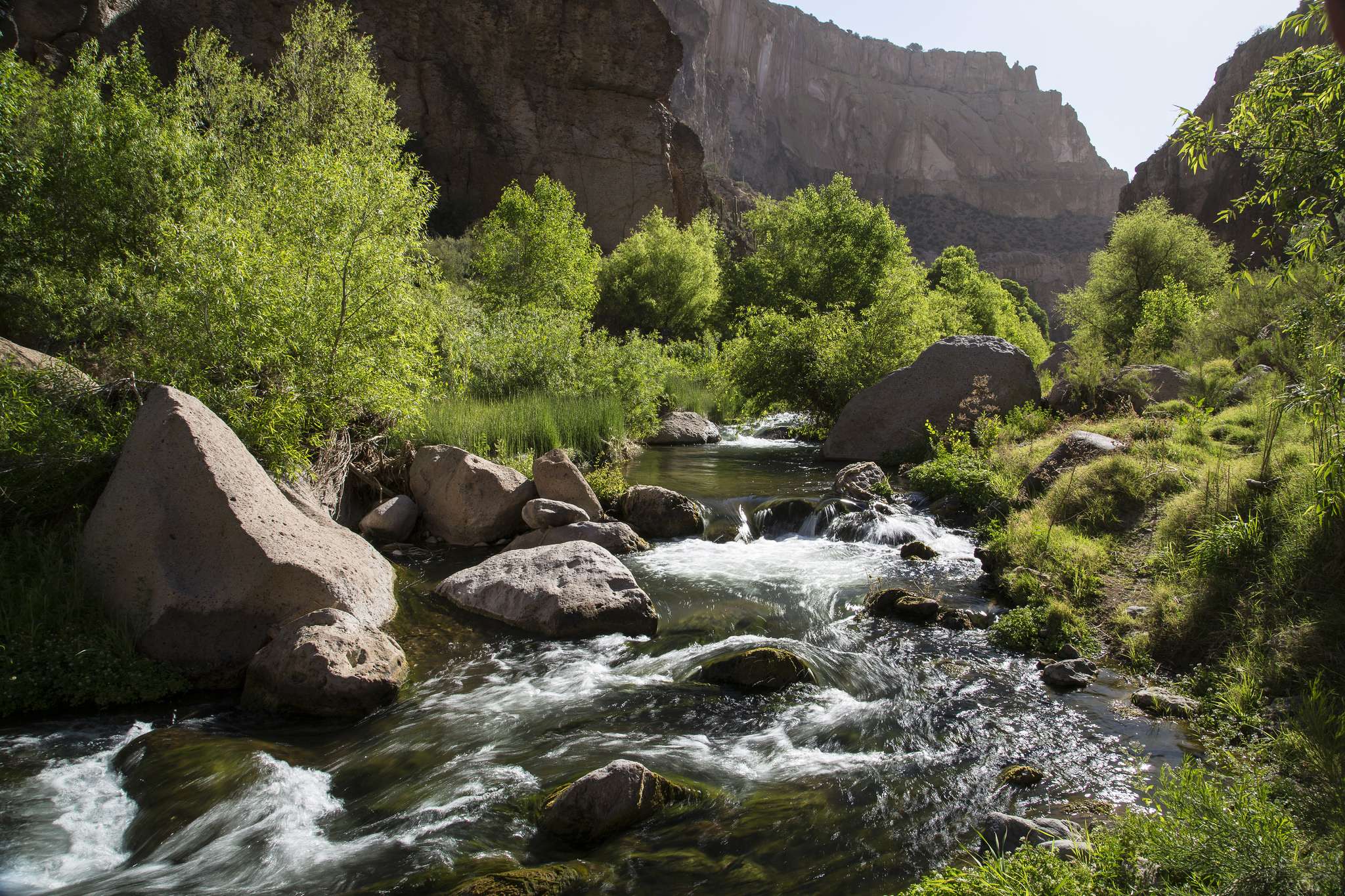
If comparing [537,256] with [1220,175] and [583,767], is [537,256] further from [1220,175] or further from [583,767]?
[1220,175]

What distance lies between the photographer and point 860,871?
4391mm

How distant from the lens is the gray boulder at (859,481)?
1317cm

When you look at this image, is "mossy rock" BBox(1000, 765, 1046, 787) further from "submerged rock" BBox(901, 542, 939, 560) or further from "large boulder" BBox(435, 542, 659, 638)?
"submerged rock" BBox(901, 542, 939, 560)

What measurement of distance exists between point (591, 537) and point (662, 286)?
107 ft

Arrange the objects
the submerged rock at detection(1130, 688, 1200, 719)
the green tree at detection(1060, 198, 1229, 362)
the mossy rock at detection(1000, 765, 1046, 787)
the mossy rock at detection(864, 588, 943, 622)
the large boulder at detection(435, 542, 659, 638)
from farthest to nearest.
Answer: the green tree at detection(1060, 198, 1229, 362) < the mossy rock at detection(864, 588, 943, 622) < the large boulder at detection(435, 542, 659, 638) < the submerged rock at detection(1130, 688, 1200, 719) < the mossy rock at detection(1000, 765, 1046, 787)

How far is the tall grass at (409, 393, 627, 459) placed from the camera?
1324cm

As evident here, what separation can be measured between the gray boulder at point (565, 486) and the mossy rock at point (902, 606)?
464cm

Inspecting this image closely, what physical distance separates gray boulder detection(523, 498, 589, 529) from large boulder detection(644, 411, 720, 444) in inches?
414

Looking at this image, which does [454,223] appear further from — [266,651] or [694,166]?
[266,651]

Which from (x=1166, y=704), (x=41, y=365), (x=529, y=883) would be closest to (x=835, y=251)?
(x=1166, y=704)

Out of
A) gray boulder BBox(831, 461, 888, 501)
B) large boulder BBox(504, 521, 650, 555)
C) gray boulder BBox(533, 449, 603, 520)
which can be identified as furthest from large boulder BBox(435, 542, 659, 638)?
gray boulder BBox(831, 461, 888, 501)

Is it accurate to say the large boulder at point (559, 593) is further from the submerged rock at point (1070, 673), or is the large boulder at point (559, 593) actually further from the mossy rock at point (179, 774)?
the submerged rock at point (1070, 673)

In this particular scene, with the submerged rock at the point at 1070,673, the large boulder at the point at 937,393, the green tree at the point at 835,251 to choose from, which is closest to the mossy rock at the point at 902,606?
the submerged rock at the point at 1070,673

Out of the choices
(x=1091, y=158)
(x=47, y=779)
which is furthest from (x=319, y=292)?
(x=1091, y=158)
